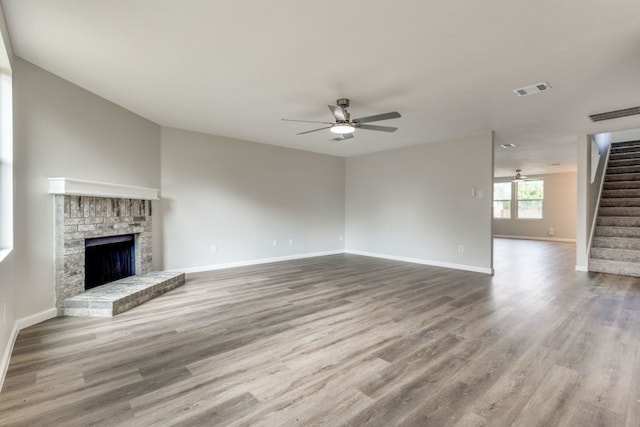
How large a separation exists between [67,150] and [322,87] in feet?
9.96

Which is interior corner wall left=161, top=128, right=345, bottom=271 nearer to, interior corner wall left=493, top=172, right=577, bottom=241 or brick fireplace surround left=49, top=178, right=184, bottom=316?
brick fireplace surround left=49, top=178, right=184, bottom=316

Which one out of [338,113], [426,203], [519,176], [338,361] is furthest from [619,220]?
[338,361]

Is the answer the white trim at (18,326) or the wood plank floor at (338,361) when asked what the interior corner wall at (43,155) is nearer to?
the white trim at (18,326)

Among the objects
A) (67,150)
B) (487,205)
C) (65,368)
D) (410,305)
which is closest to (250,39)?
(67,150)

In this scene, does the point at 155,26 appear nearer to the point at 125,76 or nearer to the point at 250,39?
the point at 250,39

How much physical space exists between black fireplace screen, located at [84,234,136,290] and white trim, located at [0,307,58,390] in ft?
1.66

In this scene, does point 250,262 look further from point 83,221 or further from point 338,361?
point 338,361

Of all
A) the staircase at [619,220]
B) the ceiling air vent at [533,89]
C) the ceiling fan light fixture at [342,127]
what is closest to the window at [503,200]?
the staircase at [619,220]

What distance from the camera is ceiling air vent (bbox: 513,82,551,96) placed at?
3.35m

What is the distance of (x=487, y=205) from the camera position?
544cm

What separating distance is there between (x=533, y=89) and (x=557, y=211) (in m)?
9.65

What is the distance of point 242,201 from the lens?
19.9ft

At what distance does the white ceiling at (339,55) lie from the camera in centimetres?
215

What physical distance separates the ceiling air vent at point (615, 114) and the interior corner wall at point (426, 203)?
4.64ft
